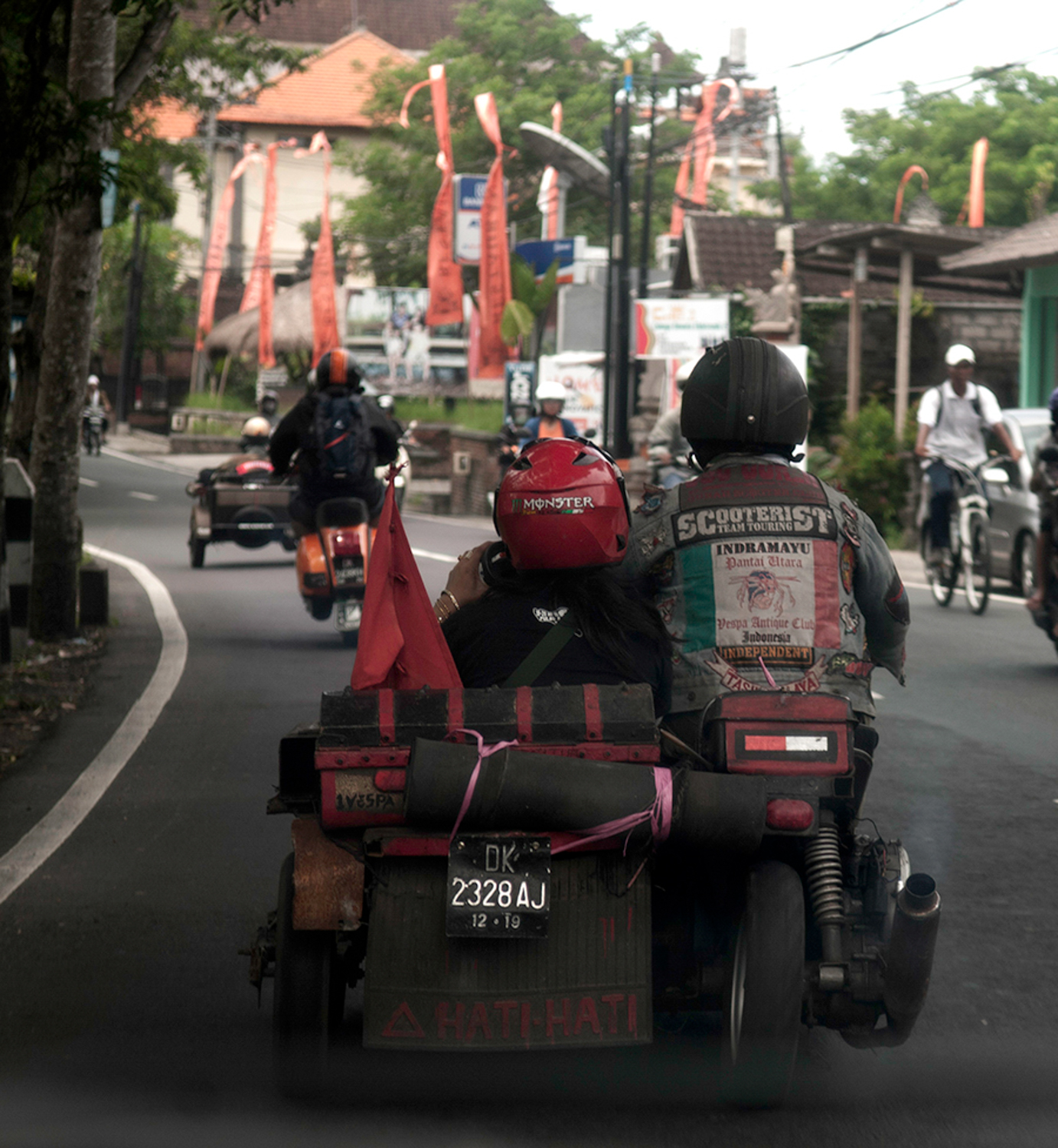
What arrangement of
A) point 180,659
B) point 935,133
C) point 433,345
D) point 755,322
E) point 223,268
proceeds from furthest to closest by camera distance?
point 223,268 → point 433,345 → point 935,133 → point 755,322 → point 180,659

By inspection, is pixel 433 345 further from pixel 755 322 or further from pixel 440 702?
pixel 440 702

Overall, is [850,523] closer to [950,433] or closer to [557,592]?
[557,592]

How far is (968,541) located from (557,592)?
35.5 feet

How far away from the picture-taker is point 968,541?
14.5m

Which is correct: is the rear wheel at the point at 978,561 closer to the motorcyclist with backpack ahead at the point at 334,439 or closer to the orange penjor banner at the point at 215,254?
the motorcyclist with backpack ahead at the point at 334,439

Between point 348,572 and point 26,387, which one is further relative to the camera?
point 26,387

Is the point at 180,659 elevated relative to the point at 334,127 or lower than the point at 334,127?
lower

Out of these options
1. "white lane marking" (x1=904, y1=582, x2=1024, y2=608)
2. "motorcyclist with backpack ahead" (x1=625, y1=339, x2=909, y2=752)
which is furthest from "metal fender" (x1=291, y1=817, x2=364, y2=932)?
"white lane marking" (x1=904, y1=582, x2=1024, y2=608)

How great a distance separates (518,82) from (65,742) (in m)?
52.3

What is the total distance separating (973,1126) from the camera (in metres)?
3.90

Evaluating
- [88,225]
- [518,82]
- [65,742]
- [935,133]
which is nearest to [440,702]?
[65,742]

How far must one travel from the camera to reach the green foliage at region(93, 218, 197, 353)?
67750 millimetres

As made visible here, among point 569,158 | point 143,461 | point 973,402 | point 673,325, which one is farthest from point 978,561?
point 143,461

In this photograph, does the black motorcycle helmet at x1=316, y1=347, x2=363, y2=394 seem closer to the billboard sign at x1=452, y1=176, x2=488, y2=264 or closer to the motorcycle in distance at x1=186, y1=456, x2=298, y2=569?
the motorcycle in distance at x1=186, y1=456, x2=298, y2=569
